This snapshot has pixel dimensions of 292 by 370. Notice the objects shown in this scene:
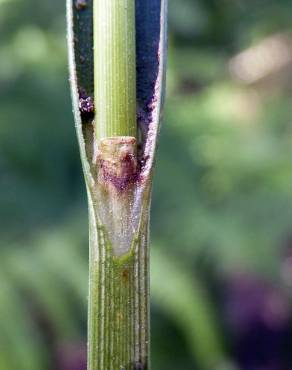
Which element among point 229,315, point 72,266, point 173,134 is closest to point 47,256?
point 72,266

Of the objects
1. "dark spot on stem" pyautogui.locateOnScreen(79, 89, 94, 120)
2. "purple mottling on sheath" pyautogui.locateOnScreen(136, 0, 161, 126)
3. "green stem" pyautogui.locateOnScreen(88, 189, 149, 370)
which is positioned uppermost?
"purple mottling on sheath" pyautogui.locateOnScreen(136, 0, 161, 126)

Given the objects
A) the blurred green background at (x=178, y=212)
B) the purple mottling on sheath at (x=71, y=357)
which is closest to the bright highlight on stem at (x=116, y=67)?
the blurred green background at (x=178, y=212)

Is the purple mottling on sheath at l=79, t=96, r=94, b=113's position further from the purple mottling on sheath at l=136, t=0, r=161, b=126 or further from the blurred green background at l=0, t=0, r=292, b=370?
the blurred green background at l=0, t=0, r=292, b=370

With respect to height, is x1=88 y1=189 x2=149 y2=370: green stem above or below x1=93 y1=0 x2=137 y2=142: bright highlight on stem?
below

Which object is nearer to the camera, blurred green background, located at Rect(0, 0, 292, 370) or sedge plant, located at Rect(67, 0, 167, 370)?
sedge plant, located at Rect(67, 0, 167, 370)

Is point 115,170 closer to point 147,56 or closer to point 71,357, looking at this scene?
point 147,56

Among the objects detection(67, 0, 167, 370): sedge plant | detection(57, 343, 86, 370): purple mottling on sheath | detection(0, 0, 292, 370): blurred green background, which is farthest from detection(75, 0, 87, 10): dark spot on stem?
detection(57, 343, 86, 370): purple mottling on sheath

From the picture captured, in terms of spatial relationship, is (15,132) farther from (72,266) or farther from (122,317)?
(122,317)

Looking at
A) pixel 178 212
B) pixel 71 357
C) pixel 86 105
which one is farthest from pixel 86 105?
pixel 178 212
